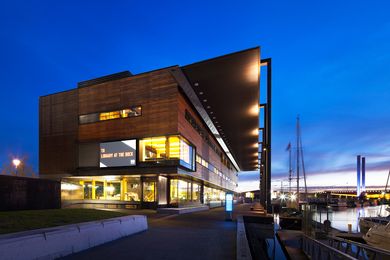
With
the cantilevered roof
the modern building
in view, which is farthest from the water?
the modern building

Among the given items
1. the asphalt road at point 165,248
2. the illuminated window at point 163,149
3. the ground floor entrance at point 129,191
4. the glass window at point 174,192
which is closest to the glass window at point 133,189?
the ground floor entrance at point 129,191

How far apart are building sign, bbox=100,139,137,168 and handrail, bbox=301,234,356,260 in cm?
1772

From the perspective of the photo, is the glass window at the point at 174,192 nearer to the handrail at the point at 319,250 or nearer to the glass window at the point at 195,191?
the glass window at the point at 195,191

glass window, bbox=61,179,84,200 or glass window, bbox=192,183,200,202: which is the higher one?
glass window, bbox=61,179,84,200

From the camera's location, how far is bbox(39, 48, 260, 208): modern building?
26.3 metres

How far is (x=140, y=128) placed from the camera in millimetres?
28156

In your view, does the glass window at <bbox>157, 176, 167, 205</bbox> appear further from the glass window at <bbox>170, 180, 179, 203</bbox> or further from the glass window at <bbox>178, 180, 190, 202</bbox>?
the glass window at <bbox>178, 180, 190, 202</bbox>

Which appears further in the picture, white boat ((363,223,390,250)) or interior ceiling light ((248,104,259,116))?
interior ceiling light ((248,104,259,116))

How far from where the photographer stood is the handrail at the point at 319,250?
328 inches

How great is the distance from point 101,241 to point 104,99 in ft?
78.3

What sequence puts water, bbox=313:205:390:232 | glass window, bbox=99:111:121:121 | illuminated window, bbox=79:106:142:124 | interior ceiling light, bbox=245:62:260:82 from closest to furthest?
interior ceiling light, bbox=245:62:260:82, illuminated window, bbox=79:106:142:124, glass window, bbox=99:111:121:121, water, bbox=313:205:390:232

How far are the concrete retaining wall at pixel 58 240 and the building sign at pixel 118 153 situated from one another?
18125 millimetres

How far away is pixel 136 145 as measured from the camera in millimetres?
28016

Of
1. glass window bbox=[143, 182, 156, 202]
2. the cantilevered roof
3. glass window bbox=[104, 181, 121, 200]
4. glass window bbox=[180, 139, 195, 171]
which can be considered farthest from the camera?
glass window bbox=[104, 181, 121, 200]
